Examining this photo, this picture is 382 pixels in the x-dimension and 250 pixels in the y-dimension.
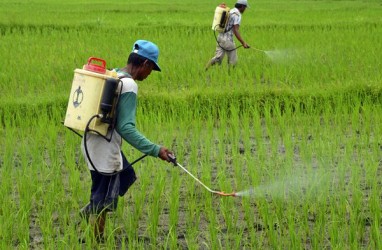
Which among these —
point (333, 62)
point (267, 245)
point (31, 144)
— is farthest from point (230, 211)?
point (333, 62)

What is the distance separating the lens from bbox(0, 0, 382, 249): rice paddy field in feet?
12.9

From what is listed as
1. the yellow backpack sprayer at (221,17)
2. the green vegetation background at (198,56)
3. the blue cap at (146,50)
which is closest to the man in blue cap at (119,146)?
the blue cap at (146,50)

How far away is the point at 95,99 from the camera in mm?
3453

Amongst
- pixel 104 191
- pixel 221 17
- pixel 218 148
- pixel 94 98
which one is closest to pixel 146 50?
pixel 94 98

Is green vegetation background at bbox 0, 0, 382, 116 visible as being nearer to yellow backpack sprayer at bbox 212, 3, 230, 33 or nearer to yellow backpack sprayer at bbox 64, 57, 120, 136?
yellow backpack sprayer at bbox 212, 3, 230, 33

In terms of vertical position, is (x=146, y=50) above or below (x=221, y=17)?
below

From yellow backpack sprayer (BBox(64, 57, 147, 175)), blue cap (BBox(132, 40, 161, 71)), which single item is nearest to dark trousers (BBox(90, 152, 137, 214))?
yellow backpack sprayer (BBox(64, 57, 147, 175))

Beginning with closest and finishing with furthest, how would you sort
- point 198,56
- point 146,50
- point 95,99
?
1. point 95,99
2. point 146,50
3. point 198,56

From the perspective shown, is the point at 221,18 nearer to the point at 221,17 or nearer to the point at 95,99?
the point at 221,17

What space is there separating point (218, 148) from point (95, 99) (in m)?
2.40

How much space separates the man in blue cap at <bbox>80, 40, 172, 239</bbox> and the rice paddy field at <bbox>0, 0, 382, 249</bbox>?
0.57 ft

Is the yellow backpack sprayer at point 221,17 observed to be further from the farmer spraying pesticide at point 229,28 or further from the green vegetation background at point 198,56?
the green vegetation background at point 198,56

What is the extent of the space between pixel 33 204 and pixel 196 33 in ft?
27.1

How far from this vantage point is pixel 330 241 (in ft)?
12.3
